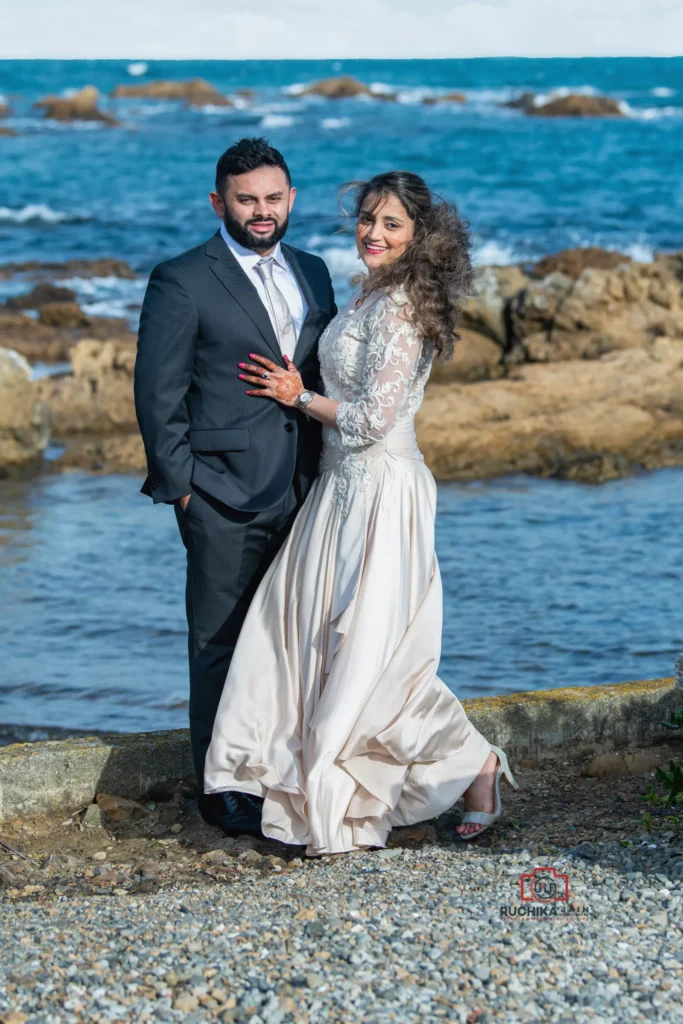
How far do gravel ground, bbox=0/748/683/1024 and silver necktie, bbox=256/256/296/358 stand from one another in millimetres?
1623

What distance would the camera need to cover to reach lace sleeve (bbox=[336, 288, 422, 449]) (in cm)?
394

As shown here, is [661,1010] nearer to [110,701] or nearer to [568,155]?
[110,701]

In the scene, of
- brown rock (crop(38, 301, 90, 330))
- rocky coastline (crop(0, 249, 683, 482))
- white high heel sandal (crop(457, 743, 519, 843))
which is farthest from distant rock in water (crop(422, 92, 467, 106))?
white high heel sandal (crop(457, 743, 519, 843))

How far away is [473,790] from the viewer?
416cm

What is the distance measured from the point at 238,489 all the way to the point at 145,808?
124cm

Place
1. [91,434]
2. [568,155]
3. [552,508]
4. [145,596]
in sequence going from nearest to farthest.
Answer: [145,596], [552,508], [91,434], [568,155]

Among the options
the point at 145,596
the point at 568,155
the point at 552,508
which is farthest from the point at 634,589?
the point at 568,155

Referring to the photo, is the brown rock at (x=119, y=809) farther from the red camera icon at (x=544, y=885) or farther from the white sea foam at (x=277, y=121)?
the white sea foam at (x=277, y=121)

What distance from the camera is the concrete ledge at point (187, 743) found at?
4.47m

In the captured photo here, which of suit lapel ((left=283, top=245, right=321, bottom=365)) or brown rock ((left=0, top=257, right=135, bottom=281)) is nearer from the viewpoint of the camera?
suit lapel ((left=283, top=245, right=321, bottom=365))

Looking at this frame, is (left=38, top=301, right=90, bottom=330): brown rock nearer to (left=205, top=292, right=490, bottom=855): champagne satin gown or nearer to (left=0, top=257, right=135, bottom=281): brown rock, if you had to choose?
(left=0, top=257, right=135, bottom=281): brown rock

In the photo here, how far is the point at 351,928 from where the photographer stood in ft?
10.2

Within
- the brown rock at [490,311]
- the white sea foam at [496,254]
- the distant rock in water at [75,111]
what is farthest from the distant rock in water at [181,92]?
the brown rock at [490,311]

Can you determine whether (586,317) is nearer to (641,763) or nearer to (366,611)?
(641,763)
